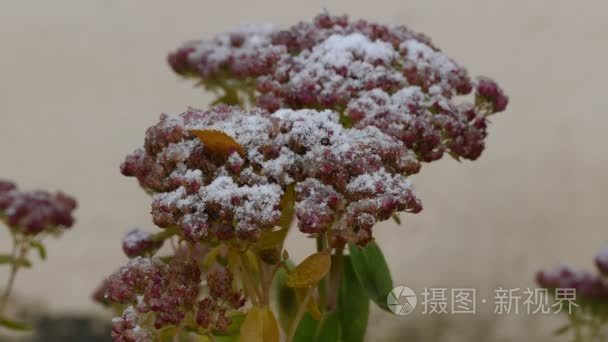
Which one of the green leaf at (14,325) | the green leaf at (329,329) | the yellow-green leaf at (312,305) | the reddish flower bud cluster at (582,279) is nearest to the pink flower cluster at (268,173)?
the yellow-green leaf at (312,305)

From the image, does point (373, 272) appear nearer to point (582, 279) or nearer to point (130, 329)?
point (130, 329)

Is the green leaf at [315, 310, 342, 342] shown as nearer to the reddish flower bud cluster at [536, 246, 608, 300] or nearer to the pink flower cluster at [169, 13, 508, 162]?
the pink flower cluster at [169, 13, 508, 162]

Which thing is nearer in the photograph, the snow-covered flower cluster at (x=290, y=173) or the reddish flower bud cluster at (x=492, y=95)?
the snow-covered flower cluster at (x=290, y=173)

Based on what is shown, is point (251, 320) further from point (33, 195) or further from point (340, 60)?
point (33, 195)

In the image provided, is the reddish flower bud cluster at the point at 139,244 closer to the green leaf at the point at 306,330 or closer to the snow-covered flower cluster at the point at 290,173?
the snow-covered flower cluster at the point at 290,173

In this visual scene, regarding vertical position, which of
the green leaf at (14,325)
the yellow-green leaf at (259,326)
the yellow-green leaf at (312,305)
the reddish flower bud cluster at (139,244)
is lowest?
the yellow-green leaf at (259,326)

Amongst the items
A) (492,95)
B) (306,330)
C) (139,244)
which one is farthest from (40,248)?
(492,95)

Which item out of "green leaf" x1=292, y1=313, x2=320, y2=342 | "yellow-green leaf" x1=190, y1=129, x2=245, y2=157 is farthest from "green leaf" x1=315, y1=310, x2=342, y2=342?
"yellow-green leaf" x1=190, y1=129, x2=245, y2=157
